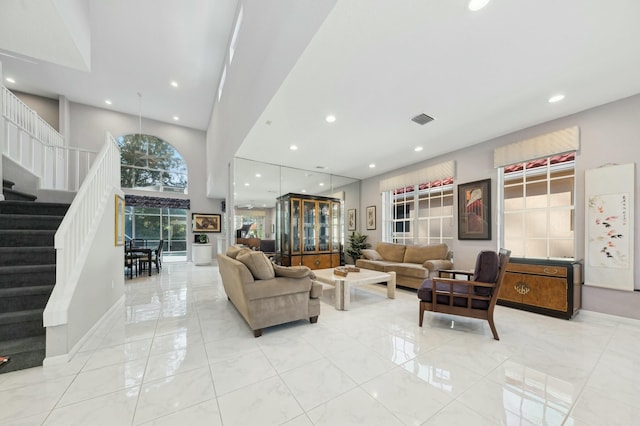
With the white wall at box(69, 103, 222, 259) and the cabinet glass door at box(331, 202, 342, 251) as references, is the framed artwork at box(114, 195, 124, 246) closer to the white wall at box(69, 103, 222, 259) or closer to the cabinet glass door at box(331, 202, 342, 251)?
the cabinet glass door at box(331, 202, 342, 251)

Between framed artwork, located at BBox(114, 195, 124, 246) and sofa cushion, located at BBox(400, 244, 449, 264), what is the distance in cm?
543

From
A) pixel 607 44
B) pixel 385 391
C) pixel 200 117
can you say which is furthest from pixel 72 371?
pixel 200 117

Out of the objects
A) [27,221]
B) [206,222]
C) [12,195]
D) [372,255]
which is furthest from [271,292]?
[206,222]

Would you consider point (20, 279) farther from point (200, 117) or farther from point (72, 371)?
point (200, 117)

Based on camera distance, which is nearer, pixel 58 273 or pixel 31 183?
pixel 58 273

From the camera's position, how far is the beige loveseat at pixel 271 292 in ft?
8.41

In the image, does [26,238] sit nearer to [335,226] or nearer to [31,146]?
[31,146]

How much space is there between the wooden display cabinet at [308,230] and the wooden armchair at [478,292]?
3486 millimetres

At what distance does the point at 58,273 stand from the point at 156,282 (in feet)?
12.3

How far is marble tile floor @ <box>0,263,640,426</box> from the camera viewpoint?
4.85 feet

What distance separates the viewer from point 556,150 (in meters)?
3.43

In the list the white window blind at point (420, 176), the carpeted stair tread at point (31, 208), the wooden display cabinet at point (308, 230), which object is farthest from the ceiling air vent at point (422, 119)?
the carpeted stair tread at point (31, 208)

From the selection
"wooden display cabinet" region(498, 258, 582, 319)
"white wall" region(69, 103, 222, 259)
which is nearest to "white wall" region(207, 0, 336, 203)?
"wooden display cabinet" region(498, 258, 582, 319)

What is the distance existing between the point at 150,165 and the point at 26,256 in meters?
7.22
